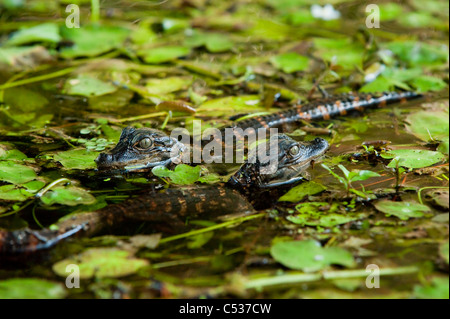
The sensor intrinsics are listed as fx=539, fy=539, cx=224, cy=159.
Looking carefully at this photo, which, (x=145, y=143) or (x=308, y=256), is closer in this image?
(x=308, y=256)

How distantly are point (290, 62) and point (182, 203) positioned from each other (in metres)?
3.11

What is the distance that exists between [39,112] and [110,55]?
1625 mm

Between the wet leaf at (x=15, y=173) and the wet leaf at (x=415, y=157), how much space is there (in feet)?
8.66

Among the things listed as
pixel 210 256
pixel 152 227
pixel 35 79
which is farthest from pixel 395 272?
pixel 35 79

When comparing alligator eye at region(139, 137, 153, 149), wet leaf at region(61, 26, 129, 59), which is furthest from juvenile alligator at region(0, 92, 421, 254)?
wet leaf at region(61, 26, 129, 59)

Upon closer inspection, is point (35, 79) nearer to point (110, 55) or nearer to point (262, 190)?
point (110, 55)

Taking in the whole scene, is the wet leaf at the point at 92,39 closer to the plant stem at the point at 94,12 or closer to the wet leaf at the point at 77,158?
the plant stem at the point at 94,12

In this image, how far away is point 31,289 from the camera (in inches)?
112

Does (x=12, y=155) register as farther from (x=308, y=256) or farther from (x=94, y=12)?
(x=94, y=12)

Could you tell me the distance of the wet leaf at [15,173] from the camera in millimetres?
3834

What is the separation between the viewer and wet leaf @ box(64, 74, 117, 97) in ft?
18.6

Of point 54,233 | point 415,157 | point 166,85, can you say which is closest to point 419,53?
point 415,157

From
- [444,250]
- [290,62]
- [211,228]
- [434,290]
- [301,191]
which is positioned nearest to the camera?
[434,290]
